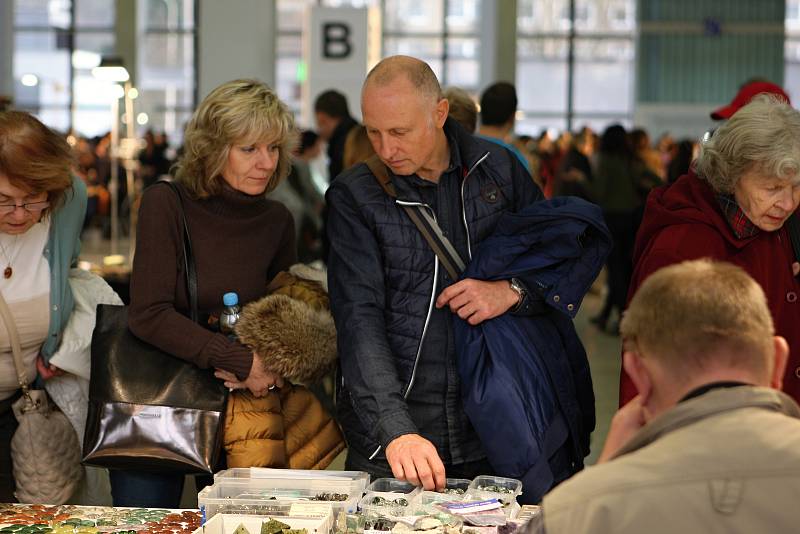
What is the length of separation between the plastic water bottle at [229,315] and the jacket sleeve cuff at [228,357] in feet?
0.20

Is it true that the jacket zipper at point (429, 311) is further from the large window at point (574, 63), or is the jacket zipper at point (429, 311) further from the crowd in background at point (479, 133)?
the large window at point (574, 63)

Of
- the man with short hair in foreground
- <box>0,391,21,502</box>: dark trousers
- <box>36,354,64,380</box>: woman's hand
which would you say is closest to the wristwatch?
the man with short hair in foreground

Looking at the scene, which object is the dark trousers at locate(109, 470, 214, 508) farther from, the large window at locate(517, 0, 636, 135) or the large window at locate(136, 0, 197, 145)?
the large window at locate(136, 0, 197, 145)

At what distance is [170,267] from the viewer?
2.68 m

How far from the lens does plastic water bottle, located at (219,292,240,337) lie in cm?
272

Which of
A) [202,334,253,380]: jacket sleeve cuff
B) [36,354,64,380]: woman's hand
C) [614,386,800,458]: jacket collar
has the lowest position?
[36,354,64,380]: woman's hand

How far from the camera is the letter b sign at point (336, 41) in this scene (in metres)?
9.20

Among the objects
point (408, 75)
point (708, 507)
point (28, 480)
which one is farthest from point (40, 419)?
point (708, 507)

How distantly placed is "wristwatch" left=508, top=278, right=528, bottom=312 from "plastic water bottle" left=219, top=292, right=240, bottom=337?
2.24ft

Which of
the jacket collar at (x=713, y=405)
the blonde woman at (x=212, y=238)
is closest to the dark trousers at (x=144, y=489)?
the blonde woman at (x=212, y=238)

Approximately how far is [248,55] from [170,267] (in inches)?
277

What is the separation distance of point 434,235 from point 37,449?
3.80 ft

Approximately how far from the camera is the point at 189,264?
2730mm

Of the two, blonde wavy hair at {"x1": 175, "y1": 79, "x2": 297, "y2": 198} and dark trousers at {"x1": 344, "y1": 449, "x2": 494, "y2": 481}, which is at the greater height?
blonde wavy hair at {"x1": 175, "y1": 79, "x2": 297, "y2": 198}
